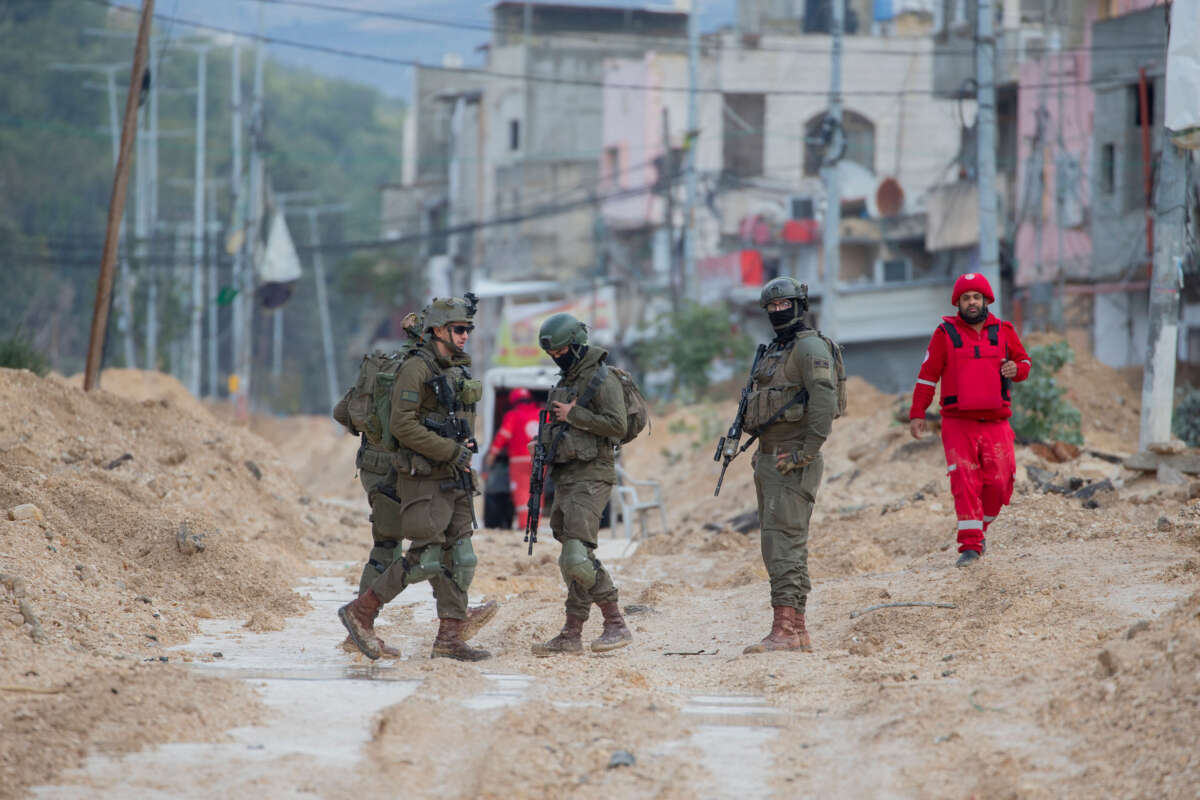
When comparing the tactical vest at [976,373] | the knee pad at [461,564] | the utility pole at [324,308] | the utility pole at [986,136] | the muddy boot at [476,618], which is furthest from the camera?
the utility pole at [324,308]

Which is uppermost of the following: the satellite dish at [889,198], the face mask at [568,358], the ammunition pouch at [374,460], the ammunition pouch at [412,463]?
the satellite dish at [889,198]

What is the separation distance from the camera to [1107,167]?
94.9 feet

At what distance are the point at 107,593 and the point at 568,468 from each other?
10.5ft

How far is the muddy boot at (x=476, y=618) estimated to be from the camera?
26.6 feet

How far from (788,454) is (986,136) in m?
12.6

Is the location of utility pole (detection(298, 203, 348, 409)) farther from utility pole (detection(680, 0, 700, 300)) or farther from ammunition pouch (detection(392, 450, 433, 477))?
ammunition pouch (detection(392, 450, 433, 477))

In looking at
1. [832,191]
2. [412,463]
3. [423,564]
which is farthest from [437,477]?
[832,191]

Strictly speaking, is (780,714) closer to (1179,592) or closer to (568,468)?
(568,468)

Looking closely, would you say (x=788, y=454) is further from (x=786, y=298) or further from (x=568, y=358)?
(x=568, y=358)

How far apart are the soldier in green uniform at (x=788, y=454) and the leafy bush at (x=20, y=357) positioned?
12.7 meters

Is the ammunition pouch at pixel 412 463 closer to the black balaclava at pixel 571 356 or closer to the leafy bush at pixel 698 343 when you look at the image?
the black balaclava at pixel 571 356

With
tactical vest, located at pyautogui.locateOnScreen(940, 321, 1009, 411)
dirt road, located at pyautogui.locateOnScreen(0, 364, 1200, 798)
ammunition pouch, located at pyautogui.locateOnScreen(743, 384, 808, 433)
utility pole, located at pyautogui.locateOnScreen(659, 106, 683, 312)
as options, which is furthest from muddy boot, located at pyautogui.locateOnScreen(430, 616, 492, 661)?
utility pole, located at pyautogui.locateOnScreen(659, 106, 683, 312)

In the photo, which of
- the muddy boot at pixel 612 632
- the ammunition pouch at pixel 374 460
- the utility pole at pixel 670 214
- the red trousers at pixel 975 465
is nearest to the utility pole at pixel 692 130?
the utility pole at pixel 670 214

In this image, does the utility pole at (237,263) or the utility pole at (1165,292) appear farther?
the utility pole at (237,263)
